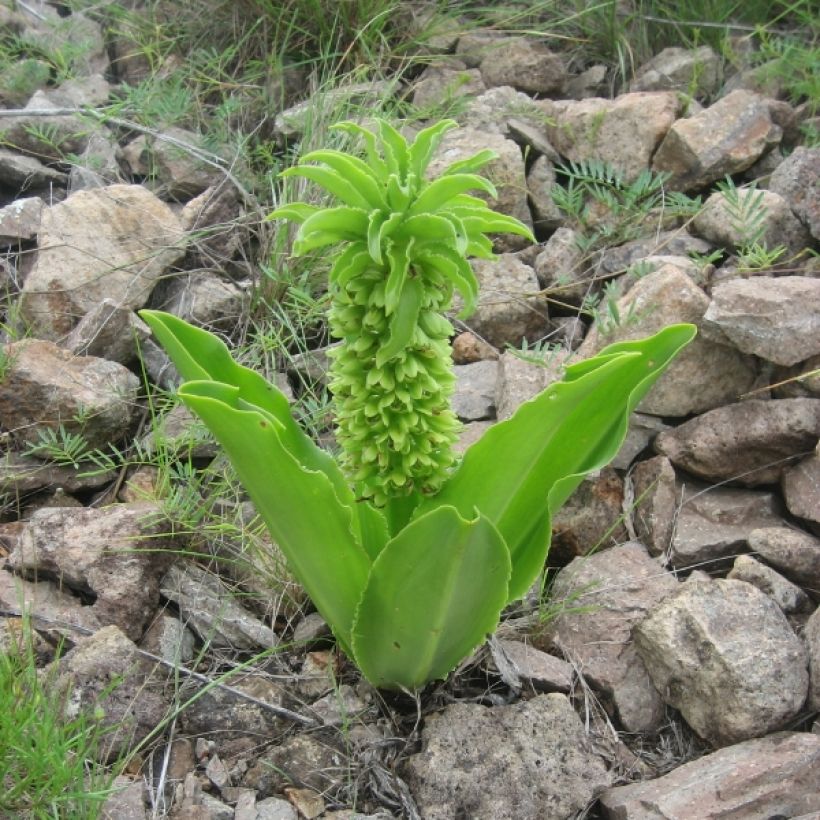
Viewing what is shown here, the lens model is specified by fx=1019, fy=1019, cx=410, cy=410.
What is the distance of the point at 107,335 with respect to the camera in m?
3.21

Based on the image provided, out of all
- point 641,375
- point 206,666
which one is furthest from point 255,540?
point 641,375

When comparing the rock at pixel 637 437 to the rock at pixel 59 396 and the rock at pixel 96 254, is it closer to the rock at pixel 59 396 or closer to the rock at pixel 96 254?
the rock at pixel 59 396

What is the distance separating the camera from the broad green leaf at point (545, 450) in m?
2.00

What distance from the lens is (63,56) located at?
166 inches

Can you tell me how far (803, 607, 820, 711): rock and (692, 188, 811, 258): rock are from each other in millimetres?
1351

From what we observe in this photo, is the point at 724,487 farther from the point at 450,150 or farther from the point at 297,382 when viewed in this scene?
the point at 450,150

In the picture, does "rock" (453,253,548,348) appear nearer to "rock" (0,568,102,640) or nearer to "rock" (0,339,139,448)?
"rock" (0,339,139,448)

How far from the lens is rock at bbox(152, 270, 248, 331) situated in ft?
11.1

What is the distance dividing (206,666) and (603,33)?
3.34 metres

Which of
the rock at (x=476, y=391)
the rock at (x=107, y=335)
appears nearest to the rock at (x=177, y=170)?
the rock at (x=107, y=335)

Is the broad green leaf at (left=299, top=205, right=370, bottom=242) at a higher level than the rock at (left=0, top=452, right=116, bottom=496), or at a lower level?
higher

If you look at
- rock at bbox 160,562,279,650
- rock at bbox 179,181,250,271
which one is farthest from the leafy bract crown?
rock at bbox 179,181,250,271

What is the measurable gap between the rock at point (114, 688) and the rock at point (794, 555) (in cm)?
150

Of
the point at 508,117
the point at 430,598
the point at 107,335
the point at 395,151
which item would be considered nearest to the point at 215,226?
the point at 107,335
